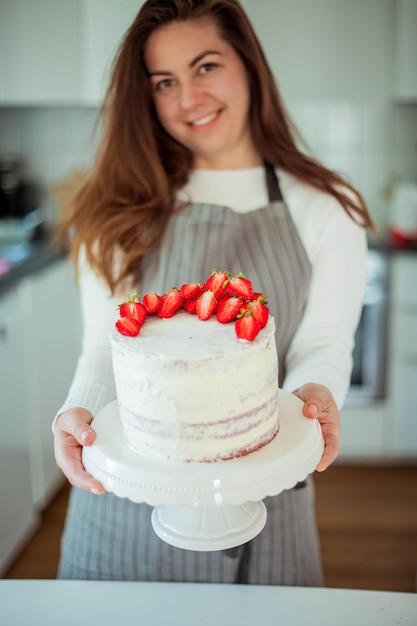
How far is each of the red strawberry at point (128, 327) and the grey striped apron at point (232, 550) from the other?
40 centimetres

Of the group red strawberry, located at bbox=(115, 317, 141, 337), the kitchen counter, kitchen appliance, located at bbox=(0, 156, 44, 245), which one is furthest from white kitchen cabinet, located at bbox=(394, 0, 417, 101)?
kitchen appliance, located at bbox=(0, 156, 44, 245)

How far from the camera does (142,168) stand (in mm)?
1195

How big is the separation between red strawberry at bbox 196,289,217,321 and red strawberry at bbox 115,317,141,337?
8 centimetres

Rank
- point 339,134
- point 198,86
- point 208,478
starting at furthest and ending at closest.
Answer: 1. point 339,134
2. point 198,86
3. point 208,478

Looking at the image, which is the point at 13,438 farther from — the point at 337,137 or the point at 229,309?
the point at 337,137

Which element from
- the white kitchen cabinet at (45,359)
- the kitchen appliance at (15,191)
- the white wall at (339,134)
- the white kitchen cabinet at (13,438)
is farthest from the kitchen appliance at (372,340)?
the kitchen appliance at (15,191)

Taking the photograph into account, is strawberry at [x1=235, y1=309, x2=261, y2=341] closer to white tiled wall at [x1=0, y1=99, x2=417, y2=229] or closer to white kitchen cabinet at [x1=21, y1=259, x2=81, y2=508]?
white kitchen cabinet at [x1=21, y1=259, x2=81, y2=508]

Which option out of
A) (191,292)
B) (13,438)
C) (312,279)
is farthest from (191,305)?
(13,438)

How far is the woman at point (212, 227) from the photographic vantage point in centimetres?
109

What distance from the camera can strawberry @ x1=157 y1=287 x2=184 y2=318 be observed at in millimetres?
829

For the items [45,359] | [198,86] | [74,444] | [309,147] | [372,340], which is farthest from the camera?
[372,340]

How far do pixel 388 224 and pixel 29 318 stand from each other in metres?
1.48

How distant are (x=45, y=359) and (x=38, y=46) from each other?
3.84ft

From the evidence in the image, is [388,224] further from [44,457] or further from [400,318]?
[44,457]
